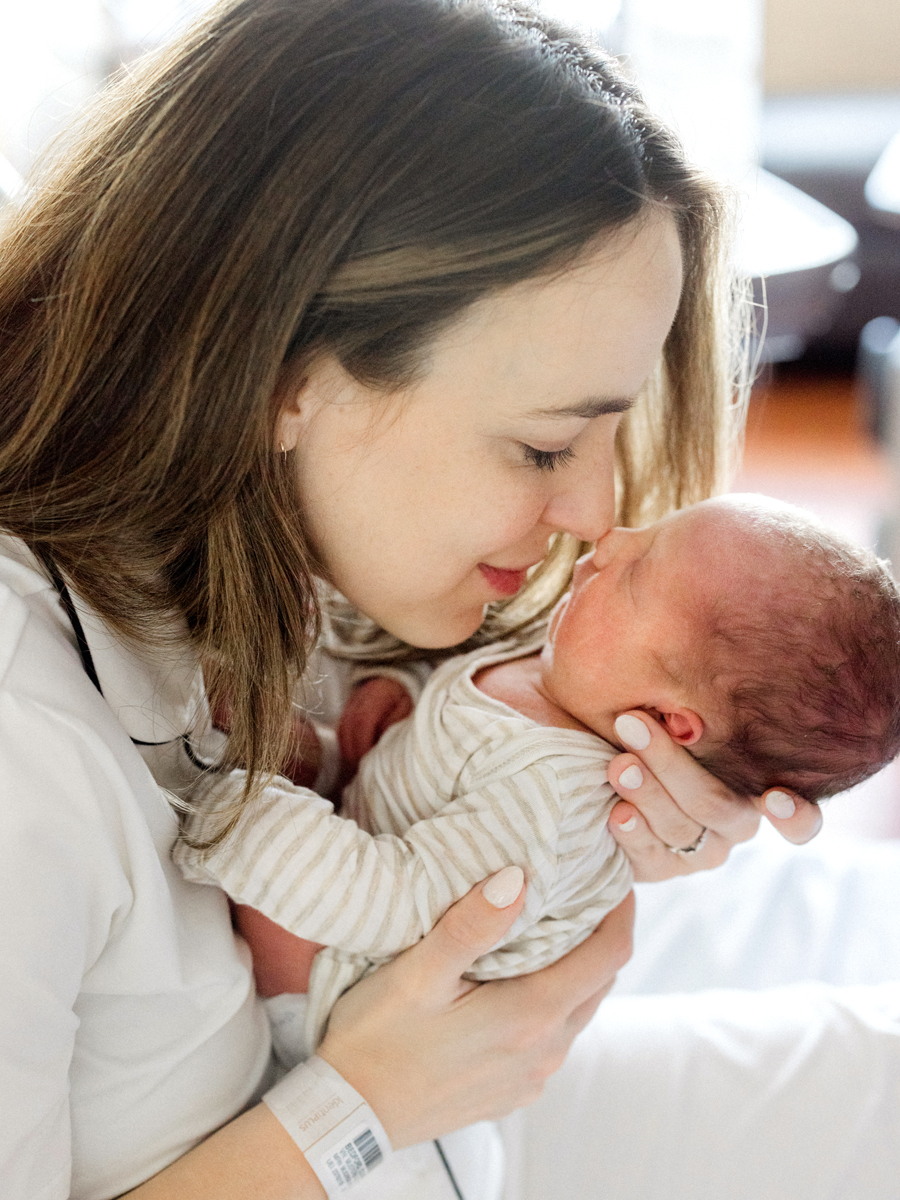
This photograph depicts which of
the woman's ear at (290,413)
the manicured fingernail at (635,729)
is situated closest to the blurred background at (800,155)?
the manicured fingernail at (635,729)

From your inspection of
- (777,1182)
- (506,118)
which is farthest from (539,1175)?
(506,118)

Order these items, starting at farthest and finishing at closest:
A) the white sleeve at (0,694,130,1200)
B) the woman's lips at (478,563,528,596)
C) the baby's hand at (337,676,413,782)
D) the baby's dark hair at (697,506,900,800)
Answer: the baby's hand at (337,676,413,782)
the woman's lips at (478,563,528,596)
the baby's dark hair at (697,506,900,800)
the white sleeve at (0,694,130,1200)

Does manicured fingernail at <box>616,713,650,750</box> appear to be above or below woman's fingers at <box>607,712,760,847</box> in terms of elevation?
above

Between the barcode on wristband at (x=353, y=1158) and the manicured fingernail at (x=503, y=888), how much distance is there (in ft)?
0.73

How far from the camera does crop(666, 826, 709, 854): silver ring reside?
1.20 metres

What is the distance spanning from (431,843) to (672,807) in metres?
0.25

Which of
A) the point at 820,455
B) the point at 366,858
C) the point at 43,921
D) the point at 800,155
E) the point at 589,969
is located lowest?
the point at 820,455

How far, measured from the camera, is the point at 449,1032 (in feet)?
3.51

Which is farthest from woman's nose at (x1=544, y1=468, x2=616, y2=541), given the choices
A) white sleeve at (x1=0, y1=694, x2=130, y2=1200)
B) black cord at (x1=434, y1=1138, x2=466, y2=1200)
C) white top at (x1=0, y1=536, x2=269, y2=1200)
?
black cord at (x1=434, y1=1138, x2=466, y2=1200)

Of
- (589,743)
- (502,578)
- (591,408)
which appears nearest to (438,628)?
(502,578)

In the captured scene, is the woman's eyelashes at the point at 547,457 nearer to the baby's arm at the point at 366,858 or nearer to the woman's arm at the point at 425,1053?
the baby's arm at the point at 366,858

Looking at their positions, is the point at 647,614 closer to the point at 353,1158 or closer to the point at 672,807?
the point at 672,807

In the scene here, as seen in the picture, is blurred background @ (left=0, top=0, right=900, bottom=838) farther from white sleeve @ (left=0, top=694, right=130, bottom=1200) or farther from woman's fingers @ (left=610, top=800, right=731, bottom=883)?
white sleeve @ (left=0, top=694, right=130, bottom=1200)

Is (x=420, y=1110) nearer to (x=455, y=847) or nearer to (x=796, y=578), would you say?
(x=455, y=847)
